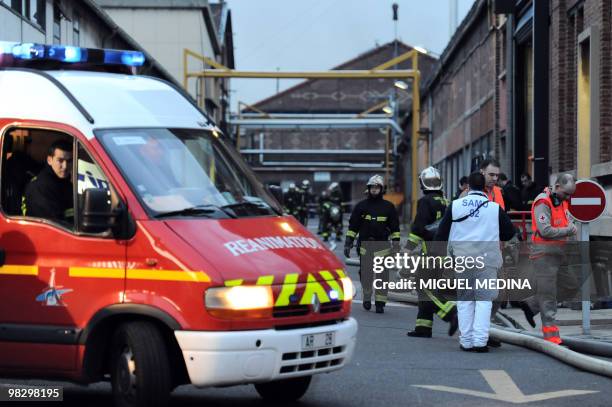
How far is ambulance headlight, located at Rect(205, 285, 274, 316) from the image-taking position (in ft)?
23.7

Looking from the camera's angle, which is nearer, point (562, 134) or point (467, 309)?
point (467, 309)

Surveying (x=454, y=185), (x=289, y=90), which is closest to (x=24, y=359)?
(x=454, y=185)

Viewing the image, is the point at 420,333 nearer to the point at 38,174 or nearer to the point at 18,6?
the point at 38,174

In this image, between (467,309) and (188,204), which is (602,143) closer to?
(467,309)

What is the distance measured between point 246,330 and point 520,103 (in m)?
22.3

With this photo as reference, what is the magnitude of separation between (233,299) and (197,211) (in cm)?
80

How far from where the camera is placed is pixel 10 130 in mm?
8227

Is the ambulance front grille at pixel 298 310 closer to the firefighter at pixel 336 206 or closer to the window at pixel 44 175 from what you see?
the window at pixel 44 175

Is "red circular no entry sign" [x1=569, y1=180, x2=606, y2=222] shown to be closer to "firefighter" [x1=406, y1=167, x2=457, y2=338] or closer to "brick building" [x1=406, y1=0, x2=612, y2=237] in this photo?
"firefighter" [x1=406, y1=167, x2=457, y2=338]

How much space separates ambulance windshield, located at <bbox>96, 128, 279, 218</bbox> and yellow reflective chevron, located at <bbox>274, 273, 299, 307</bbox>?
27.4 inches

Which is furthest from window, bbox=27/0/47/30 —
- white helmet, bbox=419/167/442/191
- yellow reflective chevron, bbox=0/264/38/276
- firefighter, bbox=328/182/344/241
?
yellow reflective chevron, bbox=0/264/38/276

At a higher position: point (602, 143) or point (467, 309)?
point (602, 143)

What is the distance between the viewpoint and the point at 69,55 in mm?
8727

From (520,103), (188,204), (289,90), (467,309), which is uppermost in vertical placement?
(289,90)
